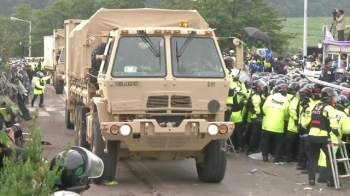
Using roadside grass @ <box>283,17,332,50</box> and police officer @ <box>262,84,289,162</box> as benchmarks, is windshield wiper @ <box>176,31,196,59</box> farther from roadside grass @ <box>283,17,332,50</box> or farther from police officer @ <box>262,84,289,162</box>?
roadside grass @ <box>283,17,332,50</box>

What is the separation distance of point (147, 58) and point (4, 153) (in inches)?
251

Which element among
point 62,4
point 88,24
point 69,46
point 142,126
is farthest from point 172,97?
point 62,4

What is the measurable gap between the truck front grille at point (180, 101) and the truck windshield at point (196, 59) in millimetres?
360

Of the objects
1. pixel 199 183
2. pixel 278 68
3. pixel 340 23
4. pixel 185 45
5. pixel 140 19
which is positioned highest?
pixel 340 23

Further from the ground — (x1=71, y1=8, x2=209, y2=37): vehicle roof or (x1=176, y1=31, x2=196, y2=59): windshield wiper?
(x1=71, y1=8, x2=209, y2=37): vehicle roof

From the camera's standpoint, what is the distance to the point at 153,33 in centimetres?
1119

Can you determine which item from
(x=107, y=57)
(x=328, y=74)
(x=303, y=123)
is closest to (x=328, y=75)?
(x=328, y=74)

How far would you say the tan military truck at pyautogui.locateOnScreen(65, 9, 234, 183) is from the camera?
1084 centimetres

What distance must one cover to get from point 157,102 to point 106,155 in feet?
4.02

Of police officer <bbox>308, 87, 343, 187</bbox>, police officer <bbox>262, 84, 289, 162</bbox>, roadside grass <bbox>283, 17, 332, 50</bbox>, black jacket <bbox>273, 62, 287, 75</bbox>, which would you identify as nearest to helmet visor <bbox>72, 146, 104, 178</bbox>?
police officer <bbox>308, 87, 343, 187</bbox>

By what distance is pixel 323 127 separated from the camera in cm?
1156

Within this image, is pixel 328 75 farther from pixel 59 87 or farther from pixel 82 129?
pixel 59 87

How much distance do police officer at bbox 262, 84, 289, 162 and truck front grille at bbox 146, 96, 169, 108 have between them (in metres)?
3.95

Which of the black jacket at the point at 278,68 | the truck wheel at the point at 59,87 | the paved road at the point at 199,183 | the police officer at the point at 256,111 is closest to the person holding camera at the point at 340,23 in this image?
the black jacket at the point at 278,68
